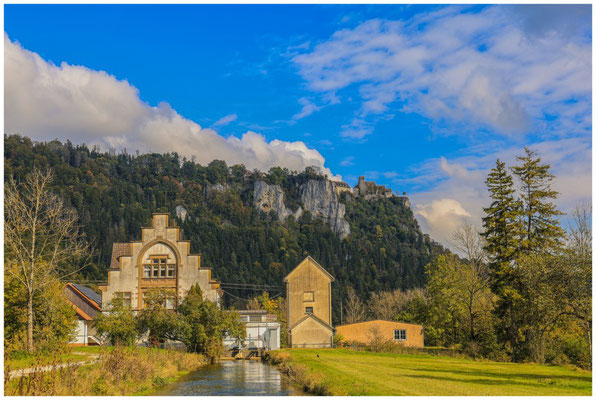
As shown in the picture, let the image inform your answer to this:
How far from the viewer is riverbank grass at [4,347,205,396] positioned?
54.4ft

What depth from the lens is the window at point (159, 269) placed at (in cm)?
5925

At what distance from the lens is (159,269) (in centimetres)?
5941

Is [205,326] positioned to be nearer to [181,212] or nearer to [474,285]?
[474,285]

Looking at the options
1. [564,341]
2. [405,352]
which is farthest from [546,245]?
[405,352]

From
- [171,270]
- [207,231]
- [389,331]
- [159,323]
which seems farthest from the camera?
[207,231]

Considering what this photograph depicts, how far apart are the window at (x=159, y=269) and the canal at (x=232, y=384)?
2460cm

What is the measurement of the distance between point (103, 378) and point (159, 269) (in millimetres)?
38334

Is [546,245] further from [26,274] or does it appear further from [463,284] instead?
[26,274]

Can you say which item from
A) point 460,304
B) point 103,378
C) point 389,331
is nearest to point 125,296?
point 389,331

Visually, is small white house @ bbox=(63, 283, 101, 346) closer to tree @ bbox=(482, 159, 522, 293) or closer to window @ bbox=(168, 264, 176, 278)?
window @ bbox=(168, 264, 176, 278)

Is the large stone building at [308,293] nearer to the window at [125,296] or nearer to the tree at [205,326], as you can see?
the window at [125,296]

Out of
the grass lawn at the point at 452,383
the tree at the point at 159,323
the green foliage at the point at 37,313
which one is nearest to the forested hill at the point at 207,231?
the tree at the point at 159,323

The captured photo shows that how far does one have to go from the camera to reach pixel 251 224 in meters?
192

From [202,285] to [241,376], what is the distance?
27910mm
